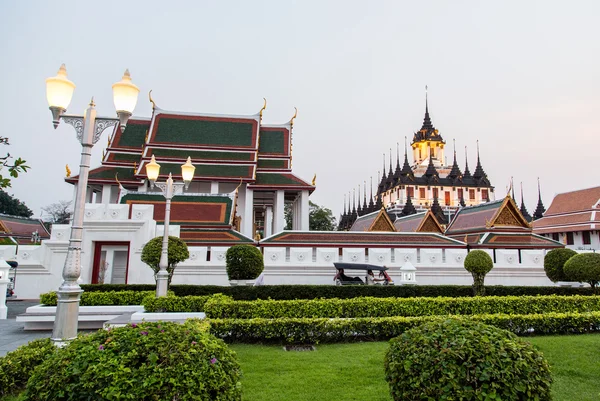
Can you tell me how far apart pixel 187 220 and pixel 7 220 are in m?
22.8

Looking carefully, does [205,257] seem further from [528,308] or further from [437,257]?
[528,308]

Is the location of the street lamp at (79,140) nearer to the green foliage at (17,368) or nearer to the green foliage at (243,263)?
the green foliage at (17,368)

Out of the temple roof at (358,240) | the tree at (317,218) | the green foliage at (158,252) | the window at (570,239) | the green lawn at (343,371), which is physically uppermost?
the tree at (317,218)

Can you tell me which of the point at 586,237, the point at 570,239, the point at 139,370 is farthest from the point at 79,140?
the point at 570,239

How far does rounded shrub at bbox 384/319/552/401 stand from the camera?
2871mm

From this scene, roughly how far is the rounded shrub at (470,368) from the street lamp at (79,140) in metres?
3.33

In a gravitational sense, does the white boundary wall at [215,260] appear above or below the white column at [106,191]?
below

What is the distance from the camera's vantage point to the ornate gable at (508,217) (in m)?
19.9

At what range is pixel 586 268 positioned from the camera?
11.0 meters

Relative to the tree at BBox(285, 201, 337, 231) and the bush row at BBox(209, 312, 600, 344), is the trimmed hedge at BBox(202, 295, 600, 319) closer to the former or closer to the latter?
the bush row at BBox(209, 312, 600, 344)

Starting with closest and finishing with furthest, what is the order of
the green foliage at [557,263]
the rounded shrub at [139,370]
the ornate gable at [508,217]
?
the rounded shrub at [139,370] < the green foliage at [557,263] < the ornate gable at [508,217]

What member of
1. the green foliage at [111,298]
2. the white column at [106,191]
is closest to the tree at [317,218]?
the white column at [106,191]

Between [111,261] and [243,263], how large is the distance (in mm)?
5869

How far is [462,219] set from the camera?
914 inches
